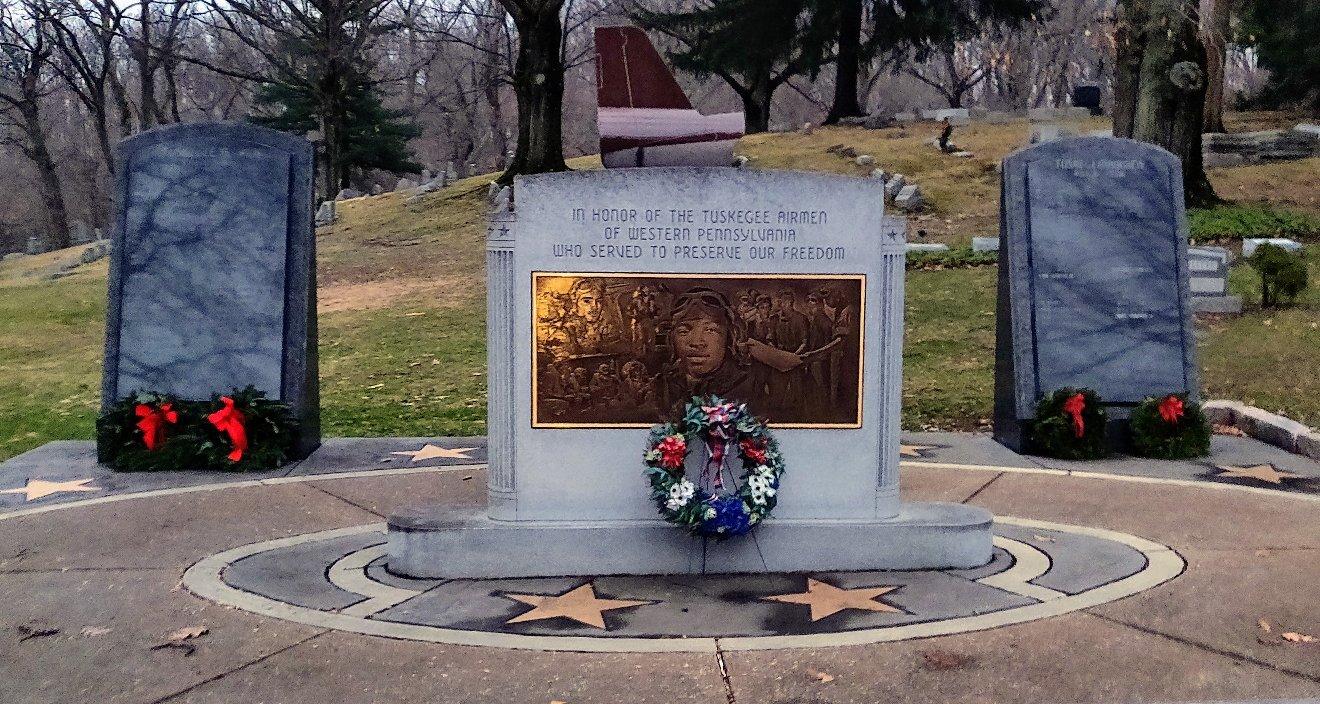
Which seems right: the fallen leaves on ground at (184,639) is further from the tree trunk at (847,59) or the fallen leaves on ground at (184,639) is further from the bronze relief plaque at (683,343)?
the tree trunk at (847,59)

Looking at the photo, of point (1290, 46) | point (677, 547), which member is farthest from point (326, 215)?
point (677, 547)

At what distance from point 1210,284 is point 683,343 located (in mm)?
10499

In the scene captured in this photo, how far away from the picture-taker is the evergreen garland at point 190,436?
360 inches

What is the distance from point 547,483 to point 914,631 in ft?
6.76

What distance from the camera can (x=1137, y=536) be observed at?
7.13 metres

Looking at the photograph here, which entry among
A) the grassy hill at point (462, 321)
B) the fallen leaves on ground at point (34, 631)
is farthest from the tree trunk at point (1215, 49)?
the fallen leaves on ground at point (34, 631)

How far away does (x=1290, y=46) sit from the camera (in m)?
32.5

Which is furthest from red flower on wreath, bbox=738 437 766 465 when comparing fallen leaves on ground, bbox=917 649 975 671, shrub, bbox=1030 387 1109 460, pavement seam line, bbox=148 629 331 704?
shrub, bbox=1030 387 1109 460

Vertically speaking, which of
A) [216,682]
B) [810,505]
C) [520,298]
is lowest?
[216,682]

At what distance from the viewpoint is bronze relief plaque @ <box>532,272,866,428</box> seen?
6418mm

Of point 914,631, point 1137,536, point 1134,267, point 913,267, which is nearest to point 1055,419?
point 1134,267

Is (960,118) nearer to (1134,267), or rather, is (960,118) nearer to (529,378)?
(1134,267)

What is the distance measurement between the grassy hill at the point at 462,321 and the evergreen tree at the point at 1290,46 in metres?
7.33

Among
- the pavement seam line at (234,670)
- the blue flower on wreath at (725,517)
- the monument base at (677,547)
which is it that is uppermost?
the blue flower on wreath at (725,517)
